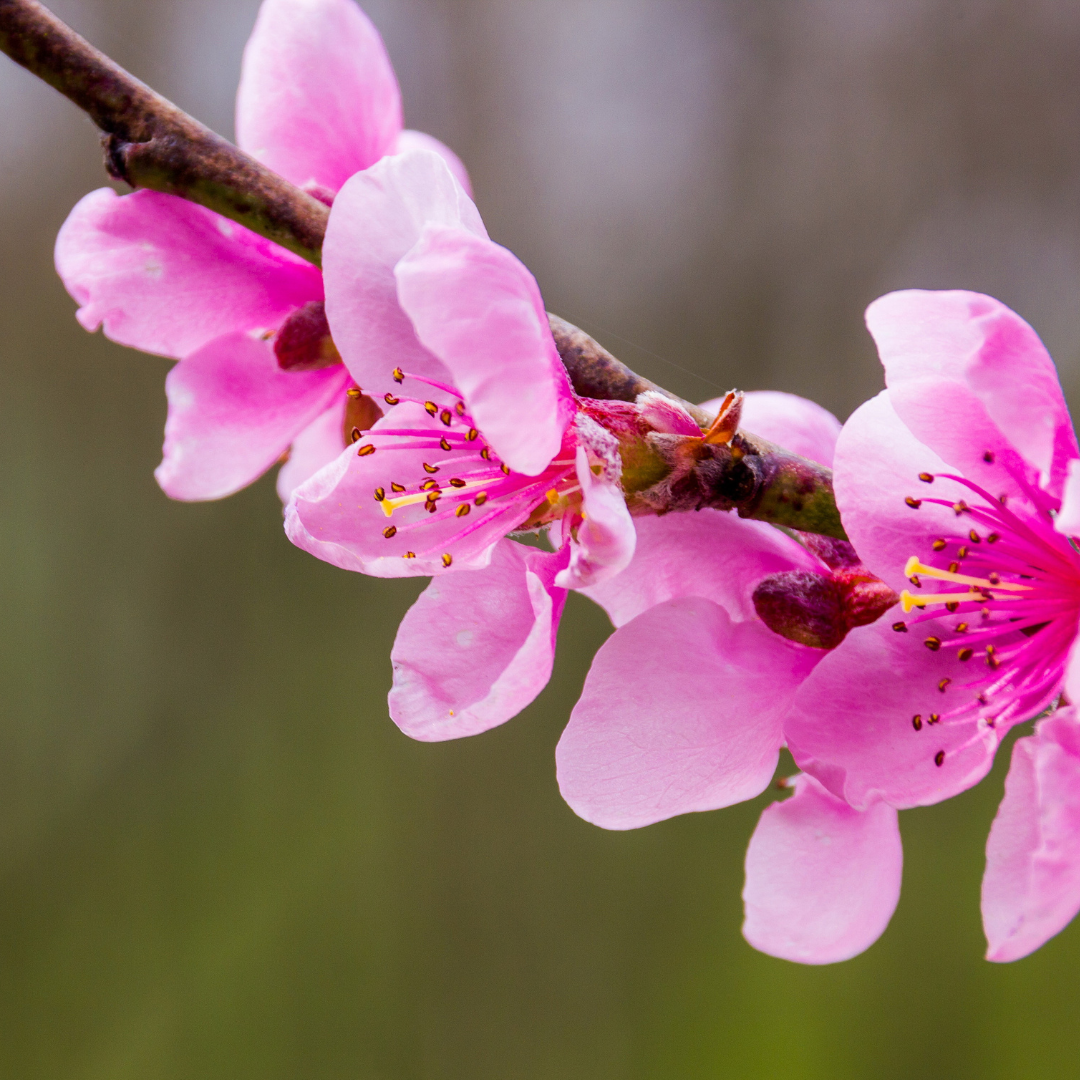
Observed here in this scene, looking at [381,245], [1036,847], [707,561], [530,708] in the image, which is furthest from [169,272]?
[530,708]

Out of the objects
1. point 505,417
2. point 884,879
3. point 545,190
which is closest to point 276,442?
point 505,417

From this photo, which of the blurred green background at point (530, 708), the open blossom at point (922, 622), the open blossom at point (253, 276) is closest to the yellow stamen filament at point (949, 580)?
the open blossom at point (922, 622)

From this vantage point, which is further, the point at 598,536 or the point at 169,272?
the point at 169,272

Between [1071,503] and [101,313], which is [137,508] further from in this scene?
[1071,503]

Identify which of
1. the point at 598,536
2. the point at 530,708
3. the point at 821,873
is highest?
the point at 598,536

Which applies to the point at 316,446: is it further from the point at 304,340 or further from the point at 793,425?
the point at 793,425

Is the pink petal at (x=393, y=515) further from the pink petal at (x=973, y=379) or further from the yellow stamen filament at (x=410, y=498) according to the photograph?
the pink petal at (x=973, y=379)
